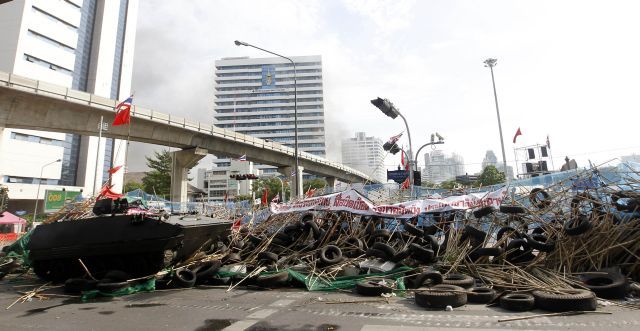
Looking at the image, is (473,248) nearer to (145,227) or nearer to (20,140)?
(145,227)

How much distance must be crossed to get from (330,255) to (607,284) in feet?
16.6

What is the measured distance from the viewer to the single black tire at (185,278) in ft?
23.6

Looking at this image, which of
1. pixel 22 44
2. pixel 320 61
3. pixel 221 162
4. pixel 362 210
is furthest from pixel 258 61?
pixel 362 210

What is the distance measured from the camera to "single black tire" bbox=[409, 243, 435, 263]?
297 inches

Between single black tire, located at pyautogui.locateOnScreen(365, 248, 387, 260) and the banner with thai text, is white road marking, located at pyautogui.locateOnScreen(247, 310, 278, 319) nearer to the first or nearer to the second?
single black tire, located at pyautogui.locateOnScreen(365, 248, 387, 260)

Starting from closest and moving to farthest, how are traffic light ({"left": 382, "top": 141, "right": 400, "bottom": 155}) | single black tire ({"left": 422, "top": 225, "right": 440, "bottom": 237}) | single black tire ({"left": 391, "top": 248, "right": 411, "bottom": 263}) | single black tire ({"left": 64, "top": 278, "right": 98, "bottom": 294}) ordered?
single black tire ({"left": 64, "top": 278, "right": 98, "bottom": 294}) → single black tire ({"left": 391, "top": 248, "right": 411, "bottom": 263}) → single black tire ({"left": 422, "top": 225, "right": 440, "bottom": 237}) → traffic light ({"left": 382, "top": 141, "right": 400, "bottom": 155})

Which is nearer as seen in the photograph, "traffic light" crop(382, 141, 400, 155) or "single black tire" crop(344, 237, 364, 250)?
"single black tire" crop(344, 237, 364, 250)

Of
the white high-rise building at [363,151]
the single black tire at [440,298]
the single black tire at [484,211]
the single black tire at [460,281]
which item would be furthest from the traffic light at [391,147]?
the white high-rise building at [363,151]

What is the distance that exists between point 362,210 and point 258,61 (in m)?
133

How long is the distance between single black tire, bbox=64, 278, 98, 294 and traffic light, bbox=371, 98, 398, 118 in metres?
12.8

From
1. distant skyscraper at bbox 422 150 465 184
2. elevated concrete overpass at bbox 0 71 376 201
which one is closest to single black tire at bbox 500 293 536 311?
elevated concrete overpass at bbox 0 71 376 201

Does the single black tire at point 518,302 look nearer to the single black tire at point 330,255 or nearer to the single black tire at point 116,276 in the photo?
the single black tire at point 330,255

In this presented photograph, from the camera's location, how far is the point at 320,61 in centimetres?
13575

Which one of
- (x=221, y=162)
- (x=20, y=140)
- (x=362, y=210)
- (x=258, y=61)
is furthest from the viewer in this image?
(x=258, y=61)
